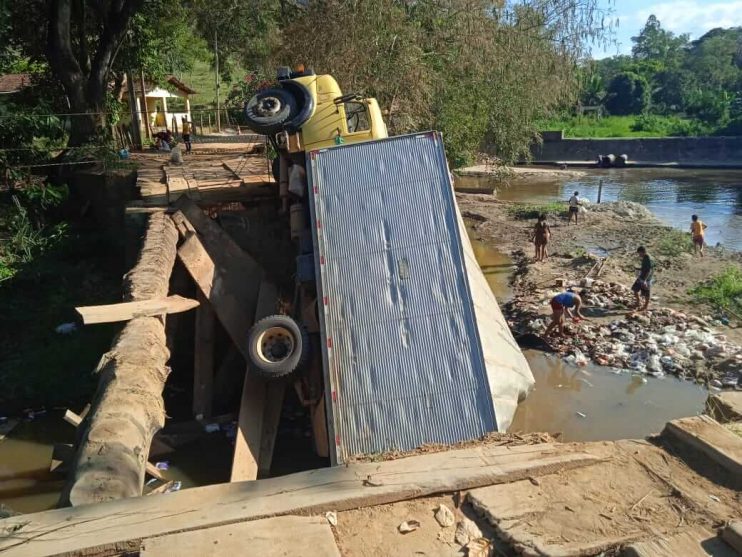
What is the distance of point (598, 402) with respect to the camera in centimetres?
784

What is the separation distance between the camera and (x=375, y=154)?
6719 millimetres

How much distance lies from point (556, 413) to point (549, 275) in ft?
19.2

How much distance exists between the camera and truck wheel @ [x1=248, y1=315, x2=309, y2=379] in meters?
6.15

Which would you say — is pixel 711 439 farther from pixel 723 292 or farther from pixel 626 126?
pixel 626 126

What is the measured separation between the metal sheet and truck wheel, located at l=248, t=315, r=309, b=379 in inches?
26.4

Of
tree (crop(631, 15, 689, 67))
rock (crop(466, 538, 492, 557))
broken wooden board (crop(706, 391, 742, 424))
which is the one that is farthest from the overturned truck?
tree (crop(631, 15, 689, 67))

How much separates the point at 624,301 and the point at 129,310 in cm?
884

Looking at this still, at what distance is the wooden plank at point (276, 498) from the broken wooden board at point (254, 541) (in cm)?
7

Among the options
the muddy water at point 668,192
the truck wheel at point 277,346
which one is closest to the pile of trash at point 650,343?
the truck wheel at point 277,346

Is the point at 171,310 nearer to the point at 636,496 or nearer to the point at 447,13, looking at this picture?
the point at 636,496

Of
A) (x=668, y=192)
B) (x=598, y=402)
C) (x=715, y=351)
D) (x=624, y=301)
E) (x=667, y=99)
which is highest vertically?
(x=667, y=99)

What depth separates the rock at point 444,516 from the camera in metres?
3.24

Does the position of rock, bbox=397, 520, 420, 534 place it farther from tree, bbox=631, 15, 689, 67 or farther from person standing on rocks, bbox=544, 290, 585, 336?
tree, bbox=631, 15, 689, 67

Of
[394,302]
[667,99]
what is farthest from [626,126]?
[394,302]
